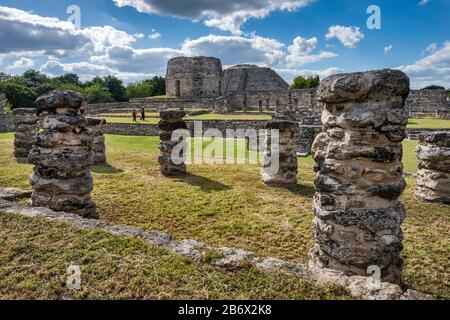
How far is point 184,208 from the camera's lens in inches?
241

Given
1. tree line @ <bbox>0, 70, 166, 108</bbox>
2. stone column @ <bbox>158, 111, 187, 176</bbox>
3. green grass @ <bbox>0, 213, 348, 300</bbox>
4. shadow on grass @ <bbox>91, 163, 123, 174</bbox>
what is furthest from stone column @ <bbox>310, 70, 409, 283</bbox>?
tree line @ <bbox>0, 70, 166, 108</bbox>

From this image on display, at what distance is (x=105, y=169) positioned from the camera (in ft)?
31.2

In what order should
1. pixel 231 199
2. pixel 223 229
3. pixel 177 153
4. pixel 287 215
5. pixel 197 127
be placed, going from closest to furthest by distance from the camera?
1. pixel 223 229
2. pixel 287 215
3. pixel 231 199
4. pixel 177 153
5. pixel 197 127

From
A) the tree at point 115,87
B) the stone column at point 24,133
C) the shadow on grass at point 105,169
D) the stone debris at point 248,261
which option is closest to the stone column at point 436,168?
the stone debris at point 248,261

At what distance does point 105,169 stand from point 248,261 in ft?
24.9

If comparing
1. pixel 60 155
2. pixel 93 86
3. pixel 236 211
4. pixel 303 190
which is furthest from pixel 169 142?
pixel 93 86

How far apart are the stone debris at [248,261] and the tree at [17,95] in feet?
129

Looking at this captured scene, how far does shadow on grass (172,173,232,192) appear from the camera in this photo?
753 cm

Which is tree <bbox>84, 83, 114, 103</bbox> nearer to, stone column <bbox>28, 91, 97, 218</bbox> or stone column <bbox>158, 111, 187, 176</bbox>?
stone column <bbox>158, 111, 187, 176</bbox>

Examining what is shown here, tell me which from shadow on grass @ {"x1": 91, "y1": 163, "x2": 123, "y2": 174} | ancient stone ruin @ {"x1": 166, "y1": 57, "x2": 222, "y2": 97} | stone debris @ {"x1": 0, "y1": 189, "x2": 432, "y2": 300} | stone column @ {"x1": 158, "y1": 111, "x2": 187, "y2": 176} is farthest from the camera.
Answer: ancient stone ruin @ {"x1": 166, "y1": 57, "x2": 222, "y2": 97}

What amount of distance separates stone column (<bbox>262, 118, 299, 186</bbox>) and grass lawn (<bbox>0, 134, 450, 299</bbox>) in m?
0.36
